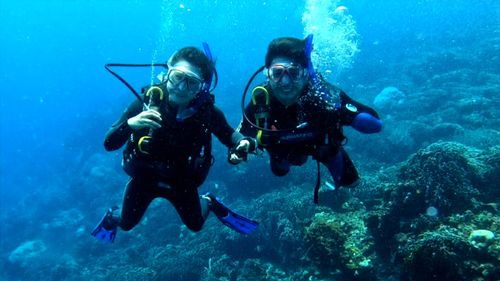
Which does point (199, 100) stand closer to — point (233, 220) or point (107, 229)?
point (233, 220)

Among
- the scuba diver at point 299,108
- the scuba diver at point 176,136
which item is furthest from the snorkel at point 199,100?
the scuba diver at point 299,108

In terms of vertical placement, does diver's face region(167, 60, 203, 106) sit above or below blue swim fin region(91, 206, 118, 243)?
above

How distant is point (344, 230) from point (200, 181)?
13.7 ft

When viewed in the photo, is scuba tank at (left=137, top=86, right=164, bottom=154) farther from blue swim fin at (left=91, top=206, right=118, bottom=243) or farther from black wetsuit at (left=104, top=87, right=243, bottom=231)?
blue swim fin at (left=91, top=206, right=118, bottom=243)

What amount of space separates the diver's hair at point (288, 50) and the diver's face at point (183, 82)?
91 centimetres

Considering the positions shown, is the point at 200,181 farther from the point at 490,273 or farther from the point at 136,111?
the point at 490,273

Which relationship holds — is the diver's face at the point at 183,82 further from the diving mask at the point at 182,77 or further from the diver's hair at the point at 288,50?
the diver's hair at the point at 288,50

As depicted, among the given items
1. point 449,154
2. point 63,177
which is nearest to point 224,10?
point 63,177

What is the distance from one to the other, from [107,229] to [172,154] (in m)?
2.64

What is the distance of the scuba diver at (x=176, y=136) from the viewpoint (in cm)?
414

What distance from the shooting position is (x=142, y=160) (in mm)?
4570

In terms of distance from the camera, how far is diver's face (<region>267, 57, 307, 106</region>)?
3996mm

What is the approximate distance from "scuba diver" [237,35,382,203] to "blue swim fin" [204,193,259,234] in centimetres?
188

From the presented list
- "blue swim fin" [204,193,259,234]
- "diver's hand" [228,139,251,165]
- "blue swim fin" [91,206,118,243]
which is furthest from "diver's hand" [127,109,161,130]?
"blue swim fin" [91,206,118,243]
